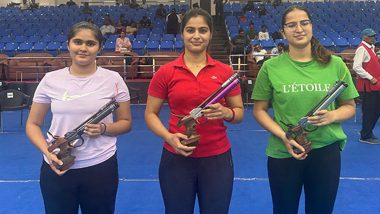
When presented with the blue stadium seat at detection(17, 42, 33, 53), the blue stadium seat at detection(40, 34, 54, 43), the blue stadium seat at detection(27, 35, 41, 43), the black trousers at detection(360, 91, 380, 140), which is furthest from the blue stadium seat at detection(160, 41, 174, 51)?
the black trousers at detection(360, 91, 380, 140)

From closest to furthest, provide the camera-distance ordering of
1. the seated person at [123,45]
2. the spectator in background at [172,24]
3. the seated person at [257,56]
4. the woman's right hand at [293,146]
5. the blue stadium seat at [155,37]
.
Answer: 1. the woman's right hand at [293,146]
2. the seated person at [257,56]
3. the seated person at [123,45]
4. the blue stadium seat at [155,37]
5. the spectator in background at [172,24]

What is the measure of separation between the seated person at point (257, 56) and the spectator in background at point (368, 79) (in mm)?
3640

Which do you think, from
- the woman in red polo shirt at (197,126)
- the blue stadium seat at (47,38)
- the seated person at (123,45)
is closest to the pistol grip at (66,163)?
the woman in red polo shirt at (197,126)

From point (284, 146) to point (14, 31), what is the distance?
13.7 m

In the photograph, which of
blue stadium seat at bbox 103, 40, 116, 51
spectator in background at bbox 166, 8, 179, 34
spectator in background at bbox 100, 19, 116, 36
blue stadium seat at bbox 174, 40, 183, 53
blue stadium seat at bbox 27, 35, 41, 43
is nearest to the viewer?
blue stadium seat at bbox 174, 40, 183, 53

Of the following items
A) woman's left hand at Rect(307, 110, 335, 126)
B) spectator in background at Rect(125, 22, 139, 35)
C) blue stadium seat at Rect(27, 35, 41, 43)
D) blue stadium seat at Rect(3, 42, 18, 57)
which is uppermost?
spectator in background at Rect(125, 22, 139, 35)

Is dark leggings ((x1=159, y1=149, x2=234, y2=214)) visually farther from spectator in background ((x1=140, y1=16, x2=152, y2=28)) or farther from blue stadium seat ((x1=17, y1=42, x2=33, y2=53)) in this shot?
spectator in background ((x1=140, y1=16, x2=152, y2=28))

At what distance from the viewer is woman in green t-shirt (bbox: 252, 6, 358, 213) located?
199 cm

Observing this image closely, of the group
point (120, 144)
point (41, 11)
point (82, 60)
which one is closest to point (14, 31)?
point (41, 11)

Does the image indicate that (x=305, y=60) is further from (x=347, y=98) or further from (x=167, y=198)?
(x=167, y=198)

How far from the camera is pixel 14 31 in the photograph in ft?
44.7

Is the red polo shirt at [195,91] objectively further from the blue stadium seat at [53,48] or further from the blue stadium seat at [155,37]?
the blue stadium seat at [155,37]

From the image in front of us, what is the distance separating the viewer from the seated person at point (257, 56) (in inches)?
367

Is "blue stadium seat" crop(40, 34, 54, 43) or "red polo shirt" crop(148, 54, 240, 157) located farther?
"blue stadium seat" crop(40, 34, 54, 43)
